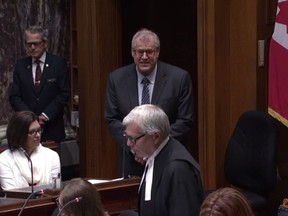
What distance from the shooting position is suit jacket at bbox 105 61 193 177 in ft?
17.8

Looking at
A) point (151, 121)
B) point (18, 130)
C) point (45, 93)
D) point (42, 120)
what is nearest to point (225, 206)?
point (151, 121)

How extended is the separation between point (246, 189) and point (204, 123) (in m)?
0.63

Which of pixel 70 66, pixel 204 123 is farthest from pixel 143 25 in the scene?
pixel 204 123

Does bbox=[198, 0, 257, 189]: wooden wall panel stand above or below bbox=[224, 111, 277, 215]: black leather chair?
above

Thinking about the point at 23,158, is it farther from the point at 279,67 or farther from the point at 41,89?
the point at 279,67

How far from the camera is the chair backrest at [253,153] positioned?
5414 mm

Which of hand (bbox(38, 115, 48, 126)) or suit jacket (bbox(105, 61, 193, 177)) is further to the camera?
hand (bbox(38, 115, 48, 126))

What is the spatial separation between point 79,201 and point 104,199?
3.45 feet

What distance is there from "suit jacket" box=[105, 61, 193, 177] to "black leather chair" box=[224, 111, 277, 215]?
407mm

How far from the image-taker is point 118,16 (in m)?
6.95

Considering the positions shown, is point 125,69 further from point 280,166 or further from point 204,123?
point 280,166

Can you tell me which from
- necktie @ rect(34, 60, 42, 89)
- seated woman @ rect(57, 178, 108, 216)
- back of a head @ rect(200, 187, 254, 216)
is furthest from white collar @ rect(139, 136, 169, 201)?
necktie @ rect(34, 60, 42, 89)

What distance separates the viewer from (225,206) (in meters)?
2.85

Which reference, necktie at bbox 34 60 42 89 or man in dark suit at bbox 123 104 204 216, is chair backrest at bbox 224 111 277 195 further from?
necktie at bbox 34 60 42 89
